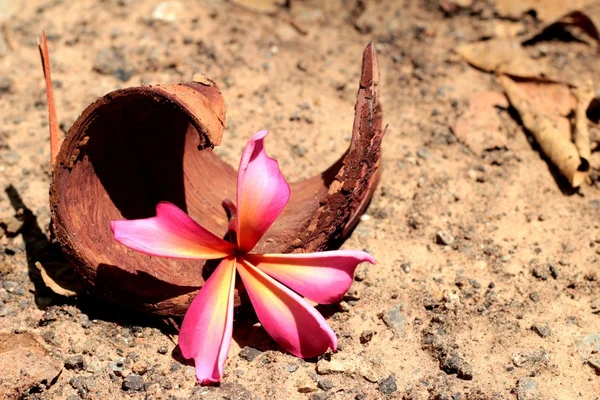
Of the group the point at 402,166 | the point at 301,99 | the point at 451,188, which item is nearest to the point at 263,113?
the point at 301,99

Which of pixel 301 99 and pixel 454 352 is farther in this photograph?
pixel 301 99

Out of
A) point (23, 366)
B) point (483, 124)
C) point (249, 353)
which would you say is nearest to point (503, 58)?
point (483, 124)

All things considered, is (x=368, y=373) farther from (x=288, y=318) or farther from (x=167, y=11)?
(x=167, y=11)

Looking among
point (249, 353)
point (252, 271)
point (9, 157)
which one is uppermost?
point (9, 157)

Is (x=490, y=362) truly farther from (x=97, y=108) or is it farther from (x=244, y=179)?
(x=97, y=108)

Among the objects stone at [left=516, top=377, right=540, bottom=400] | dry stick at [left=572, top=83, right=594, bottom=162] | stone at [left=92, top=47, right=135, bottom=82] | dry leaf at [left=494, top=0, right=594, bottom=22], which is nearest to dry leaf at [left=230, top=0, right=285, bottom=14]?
stone at [left=92, top=47, right=135, bottom=82]

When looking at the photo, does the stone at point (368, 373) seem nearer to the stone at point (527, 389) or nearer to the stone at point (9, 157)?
the stone at point (527, 389)
